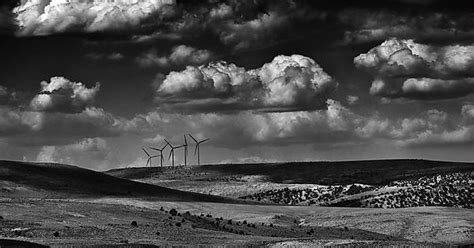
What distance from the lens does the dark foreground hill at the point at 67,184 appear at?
14962 centimetres

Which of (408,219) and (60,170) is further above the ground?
(60,170)

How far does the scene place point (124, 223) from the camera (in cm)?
8494

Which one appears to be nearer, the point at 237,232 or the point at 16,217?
the point at 16,217

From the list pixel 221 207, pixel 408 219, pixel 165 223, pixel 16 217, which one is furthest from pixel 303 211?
pixel 16 217

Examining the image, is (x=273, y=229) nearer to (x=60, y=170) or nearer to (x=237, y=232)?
(x=237, y=232)

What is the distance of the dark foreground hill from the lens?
150 meters

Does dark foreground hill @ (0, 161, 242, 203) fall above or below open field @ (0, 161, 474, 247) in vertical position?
above

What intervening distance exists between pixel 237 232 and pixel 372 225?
87.6 feet

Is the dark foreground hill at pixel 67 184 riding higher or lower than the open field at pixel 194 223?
higher

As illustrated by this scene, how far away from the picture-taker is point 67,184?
167 meters

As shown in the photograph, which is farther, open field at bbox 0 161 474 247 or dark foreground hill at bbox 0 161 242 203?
dark foreground hill at bbox 0 161 242 203

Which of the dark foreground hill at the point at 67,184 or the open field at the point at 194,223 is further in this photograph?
the dark foreground hill at the point at 67,184

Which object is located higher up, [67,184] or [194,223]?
[67,184]

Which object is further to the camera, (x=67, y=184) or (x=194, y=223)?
(x=67, y=184)
